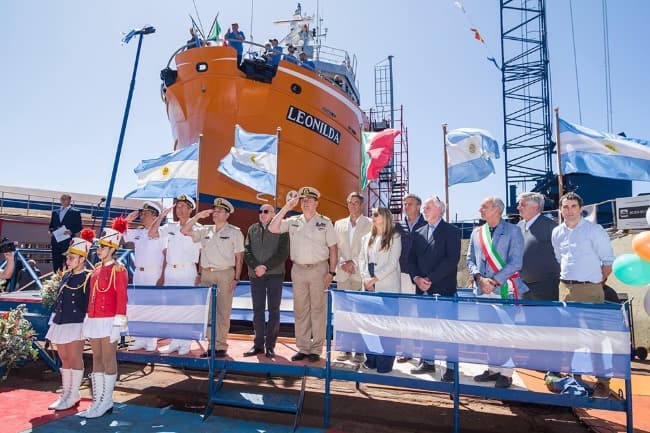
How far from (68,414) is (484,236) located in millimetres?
4398

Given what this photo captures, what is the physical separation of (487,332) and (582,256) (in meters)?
1.26

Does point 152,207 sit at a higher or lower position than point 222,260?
higher

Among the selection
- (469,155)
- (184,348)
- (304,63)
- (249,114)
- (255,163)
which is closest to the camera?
(184,348)

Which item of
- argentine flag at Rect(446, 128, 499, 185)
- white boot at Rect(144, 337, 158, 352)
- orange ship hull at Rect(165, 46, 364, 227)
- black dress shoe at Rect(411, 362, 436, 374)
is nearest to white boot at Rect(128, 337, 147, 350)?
white boot at Rect(144, 337, 158, 352)

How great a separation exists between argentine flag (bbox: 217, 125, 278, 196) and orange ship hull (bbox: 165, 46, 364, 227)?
5.54 feet

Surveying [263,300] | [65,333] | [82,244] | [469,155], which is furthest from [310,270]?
[469,155]

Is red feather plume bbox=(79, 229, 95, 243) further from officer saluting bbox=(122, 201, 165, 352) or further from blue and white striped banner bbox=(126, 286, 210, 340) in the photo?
officer saluting bbox=(122, 201, 165, 352)

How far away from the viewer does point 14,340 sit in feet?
16.7

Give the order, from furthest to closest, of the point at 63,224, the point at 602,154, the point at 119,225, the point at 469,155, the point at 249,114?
the point at 249,114 → the point at 469,155 → the point at 63,224 → the point at 602,154 → the point at 119,225

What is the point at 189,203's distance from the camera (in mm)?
5441

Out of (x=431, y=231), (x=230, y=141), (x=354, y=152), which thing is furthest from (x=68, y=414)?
(x=354, y=152)

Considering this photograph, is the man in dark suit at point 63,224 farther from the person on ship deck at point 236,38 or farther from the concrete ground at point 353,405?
the person on ship deck at point 236,38

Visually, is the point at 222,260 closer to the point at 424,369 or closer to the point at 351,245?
the point at 351,245

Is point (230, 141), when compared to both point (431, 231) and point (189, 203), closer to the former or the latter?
point (189, 203)
